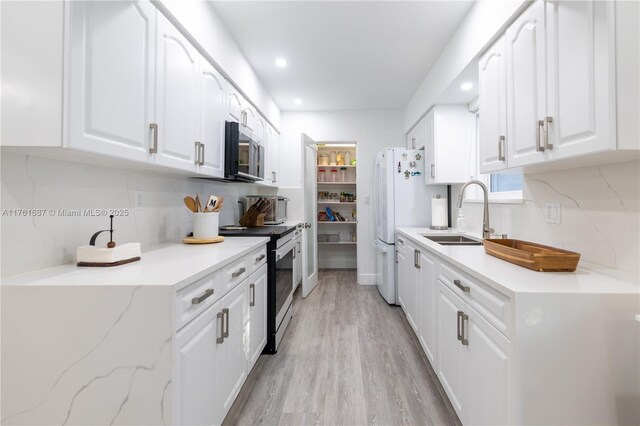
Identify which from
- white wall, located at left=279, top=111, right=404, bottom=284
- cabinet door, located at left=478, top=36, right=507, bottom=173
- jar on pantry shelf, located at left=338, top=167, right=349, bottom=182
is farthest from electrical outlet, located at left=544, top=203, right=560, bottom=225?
jar on pantry shelf, located at left=338, top=167, right=349, bottom=182

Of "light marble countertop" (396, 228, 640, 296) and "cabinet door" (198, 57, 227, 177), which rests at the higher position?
"cabinet door" (198, 57, 227, 177)

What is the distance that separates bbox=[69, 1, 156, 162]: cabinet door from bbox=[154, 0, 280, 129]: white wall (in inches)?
11.3

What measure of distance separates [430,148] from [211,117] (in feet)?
7.57

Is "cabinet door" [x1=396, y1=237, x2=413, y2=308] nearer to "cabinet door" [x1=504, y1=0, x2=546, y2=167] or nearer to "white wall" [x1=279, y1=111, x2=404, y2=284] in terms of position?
"white wall" [x1=279, y1=111, x2=404, y2=284]

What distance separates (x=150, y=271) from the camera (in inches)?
45.2

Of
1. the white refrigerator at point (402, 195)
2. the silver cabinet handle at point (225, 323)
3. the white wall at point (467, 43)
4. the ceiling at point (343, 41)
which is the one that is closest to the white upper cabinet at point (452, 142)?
the white wall at point (467, 43)

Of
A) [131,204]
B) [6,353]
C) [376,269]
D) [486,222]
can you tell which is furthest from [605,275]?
[376,269]

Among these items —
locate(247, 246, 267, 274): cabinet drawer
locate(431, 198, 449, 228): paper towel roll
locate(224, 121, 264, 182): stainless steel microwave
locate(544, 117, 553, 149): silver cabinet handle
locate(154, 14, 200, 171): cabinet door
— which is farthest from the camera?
locate(431, 198, 449, 228): paper towel roll

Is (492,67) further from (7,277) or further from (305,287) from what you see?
(305,287)

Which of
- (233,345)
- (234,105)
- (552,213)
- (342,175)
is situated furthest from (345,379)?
(342,175)

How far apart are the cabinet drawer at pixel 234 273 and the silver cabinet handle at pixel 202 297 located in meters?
0.17

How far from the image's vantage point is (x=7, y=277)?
1.04 meters

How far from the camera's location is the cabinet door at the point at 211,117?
6.44 ft

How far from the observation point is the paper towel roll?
10.2 ft
